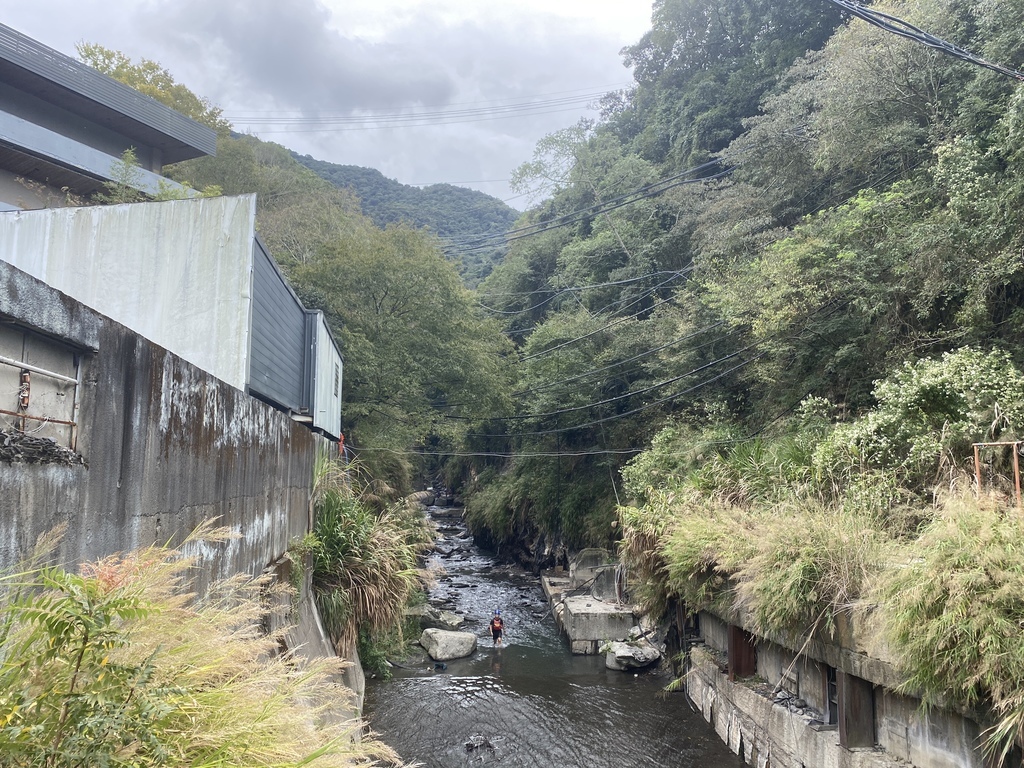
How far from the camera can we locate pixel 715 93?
31.1 m

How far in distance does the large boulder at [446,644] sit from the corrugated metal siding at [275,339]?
6214 millimetres

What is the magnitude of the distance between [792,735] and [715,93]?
2932 centimetres

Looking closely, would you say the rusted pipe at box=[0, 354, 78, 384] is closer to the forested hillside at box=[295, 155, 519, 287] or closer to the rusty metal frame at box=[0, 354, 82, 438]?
the rusty metal frame at box=[0, 354, 82, 438]

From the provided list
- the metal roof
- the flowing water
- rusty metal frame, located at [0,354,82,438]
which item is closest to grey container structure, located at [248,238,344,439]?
the flowing water

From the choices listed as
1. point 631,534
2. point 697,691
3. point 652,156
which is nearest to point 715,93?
A: point 652,156

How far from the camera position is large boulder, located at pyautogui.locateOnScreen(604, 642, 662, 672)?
47.9ft

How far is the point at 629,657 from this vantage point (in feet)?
48.0

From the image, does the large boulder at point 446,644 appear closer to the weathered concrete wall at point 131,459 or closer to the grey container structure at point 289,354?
the grey container structure at point 289,354

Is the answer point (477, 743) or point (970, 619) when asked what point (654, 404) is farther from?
point (970, 619)

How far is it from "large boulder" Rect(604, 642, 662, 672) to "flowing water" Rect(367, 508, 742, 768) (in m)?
0.21

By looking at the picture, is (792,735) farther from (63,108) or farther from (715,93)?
(715,93)

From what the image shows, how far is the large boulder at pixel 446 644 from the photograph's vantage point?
49.0 feet

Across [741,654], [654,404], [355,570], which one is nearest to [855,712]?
[741,654]

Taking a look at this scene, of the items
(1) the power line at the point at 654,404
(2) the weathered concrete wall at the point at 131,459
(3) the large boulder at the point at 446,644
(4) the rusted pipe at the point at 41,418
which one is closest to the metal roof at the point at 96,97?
(1) the power line at the point at 654,404
